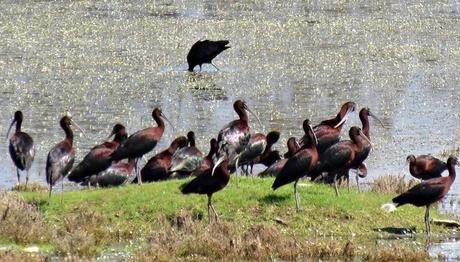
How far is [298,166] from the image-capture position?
1747cm

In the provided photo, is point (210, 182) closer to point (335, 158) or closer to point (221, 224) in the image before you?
point (221, 224)

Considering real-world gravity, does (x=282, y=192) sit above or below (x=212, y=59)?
below

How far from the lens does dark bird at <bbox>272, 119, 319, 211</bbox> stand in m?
17.4

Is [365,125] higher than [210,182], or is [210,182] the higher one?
[365,125]

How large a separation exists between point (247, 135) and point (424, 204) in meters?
3.14

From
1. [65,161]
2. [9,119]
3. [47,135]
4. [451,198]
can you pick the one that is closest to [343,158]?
[451,198]

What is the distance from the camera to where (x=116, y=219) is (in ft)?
56.6

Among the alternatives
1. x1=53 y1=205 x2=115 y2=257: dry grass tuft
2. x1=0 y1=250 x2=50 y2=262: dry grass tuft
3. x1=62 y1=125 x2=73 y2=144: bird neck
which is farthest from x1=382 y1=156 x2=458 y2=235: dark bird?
x1=0 y1=250 x2=50 y2=262: dry grass tuft

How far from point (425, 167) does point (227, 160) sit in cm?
396

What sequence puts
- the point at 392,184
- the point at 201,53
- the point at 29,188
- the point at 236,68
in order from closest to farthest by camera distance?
the point at 29,188, the point at 392,184, the point at 201,53, the point at 236,68

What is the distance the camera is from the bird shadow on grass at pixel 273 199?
1778 cm

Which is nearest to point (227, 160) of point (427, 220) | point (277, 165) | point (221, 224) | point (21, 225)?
point (221, 224)

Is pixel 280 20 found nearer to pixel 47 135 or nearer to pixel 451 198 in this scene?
pixel 47 135

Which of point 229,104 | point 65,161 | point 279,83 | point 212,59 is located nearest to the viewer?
point 65,161
